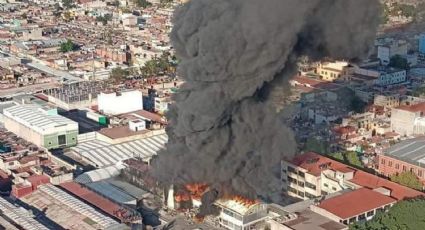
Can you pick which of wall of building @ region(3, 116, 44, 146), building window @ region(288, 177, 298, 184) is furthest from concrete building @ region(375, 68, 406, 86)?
wall of building @ region(3, 116, 44, 146)

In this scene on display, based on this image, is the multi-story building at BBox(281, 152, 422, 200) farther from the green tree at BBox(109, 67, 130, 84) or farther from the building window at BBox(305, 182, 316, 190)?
the green tree at BBox(109, 67, 130, 84)

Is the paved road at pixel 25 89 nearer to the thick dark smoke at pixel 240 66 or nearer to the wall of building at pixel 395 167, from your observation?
the wall of building at pixel 395 167

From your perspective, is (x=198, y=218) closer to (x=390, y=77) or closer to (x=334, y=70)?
(x=334, y=70)

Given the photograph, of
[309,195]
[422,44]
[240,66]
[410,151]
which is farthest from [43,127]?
[422,44]

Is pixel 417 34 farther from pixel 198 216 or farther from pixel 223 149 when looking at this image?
pixel 223 149

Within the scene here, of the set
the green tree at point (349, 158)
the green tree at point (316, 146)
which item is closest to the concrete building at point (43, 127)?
the green tree at point (316, 146)
